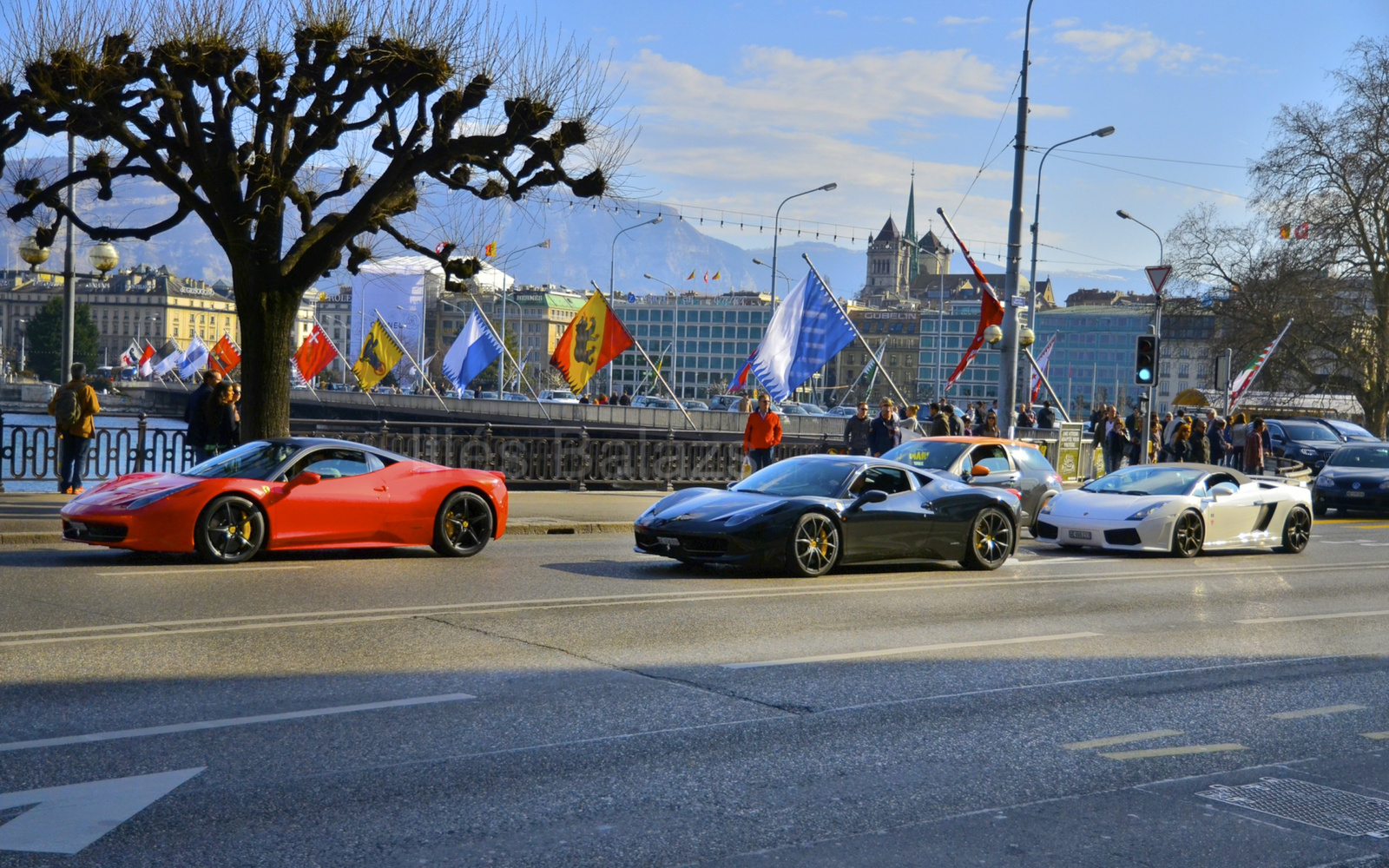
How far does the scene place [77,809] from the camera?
496 cm

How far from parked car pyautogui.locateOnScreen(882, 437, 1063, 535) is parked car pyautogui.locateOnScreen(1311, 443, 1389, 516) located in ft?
31.2

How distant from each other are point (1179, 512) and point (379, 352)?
38993 millimetres

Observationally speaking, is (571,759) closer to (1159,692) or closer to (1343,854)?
(1343,854)

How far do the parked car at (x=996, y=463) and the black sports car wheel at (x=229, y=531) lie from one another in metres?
8.69

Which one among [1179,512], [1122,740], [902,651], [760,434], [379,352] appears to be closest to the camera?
[1122,740]

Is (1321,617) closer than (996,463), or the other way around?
(1321,617)

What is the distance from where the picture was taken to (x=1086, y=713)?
7387mm

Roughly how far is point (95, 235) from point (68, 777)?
1329 centimetres

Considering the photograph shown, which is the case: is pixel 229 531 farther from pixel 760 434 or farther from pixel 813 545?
pixel 760 434

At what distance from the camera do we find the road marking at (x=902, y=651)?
27.8 feet

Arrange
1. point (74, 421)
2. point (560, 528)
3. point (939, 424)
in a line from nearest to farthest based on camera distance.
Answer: point (560, 528) < point (74, 421) < point (939, 424)

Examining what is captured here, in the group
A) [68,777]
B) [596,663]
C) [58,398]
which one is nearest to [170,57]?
[58,398]

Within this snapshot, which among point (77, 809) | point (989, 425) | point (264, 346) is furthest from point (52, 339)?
point (77, 809)

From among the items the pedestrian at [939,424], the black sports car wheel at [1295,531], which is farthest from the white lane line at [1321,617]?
the pedestrian at [939,424]
